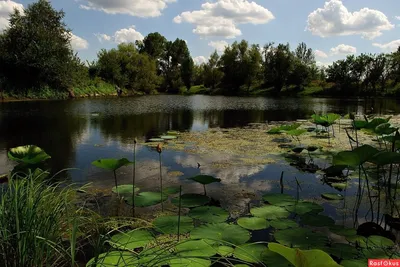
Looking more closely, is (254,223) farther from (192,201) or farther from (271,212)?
(192,201)

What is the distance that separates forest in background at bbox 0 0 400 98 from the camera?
2520 centimetres

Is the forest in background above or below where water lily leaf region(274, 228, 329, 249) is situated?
above

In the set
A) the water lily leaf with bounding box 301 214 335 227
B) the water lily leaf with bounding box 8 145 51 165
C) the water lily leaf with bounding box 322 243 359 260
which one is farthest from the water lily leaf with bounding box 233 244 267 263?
the water lily leaf with bounding box 8 145 51 165

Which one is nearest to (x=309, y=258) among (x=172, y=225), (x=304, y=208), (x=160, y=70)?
(x=172, y=225)

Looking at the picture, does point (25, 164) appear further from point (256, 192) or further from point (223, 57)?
point (223, 57)

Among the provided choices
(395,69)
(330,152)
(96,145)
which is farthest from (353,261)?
(395,69)

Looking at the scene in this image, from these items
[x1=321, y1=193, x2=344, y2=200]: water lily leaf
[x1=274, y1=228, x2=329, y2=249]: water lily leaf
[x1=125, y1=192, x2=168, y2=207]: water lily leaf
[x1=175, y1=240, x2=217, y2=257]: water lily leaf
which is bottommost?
[x1=321, y1=193, x2=344, y2=200]: water lily leaf

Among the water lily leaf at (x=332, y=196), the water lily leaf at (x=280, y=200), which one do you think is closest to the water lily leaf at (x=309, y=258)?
the water lily leaf at (x=280, y=200)

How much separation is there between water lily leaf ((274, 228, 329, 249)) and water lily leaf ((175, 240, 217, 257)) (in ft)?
2.34

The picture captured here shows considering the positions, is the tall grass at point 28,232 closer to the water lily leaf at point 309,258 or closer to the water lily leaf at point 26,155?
the water lily leaf at point 309,258

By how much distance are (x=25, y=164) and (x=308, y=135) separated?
8.36m

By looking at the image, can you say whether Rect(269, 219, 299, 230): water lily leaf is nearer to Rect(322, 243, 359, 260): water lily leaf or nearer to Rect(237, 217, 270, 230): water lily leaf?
Rect(237, 217, 270, 230): water lily leaf

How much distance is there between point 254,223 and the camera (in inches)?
119

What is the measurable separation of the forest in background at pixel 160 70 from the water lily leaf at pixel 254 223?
987 inches
